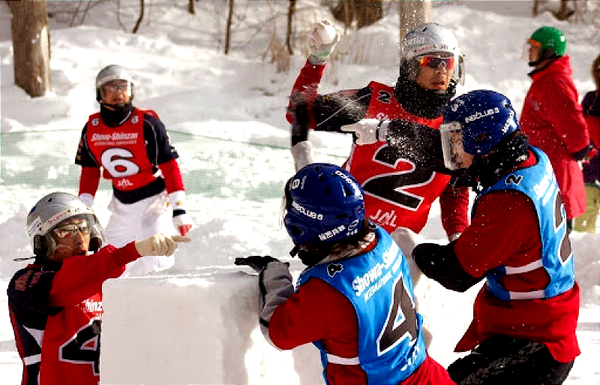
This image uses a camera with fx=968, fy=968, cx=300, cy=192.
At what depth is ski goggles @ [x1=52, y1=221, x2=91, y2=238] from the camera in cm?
402

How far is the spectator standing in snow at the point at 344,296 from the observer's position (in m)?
3.20

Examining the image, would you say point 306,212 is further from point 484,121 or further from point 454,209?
point 454,209

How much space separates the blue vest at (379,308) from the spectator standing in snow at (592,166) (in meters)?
4.92

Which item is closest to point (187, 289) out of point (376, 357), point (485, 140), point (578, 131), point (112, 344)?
point (112, 344)

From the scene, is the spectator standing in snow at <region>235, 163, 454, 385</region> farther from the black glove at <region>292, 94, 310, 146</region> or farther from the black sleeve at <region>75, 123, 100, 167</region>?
the black sleeve at <region>75, 123, 100, 167</region>

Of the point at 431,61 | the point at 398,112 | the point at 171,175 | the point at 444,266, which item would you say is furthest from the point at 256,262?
the point at 171,175

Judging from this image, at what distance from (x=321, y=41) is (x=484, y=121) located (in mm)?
1241

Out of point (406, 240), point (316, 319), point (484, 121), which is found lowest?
point (406, 240)

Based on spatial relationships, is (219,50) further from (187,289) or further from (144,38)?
(187,289)

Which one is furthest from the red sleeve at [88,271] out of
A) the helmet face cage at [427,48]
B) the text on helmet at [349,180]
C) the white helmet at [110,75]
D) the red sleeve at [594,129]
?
the red sleeve at [594,129]

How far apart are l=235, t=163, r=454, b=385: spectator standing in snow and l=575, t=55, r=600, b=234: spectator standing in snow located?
4.95m

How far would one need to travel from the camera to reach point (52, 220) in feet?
13.2

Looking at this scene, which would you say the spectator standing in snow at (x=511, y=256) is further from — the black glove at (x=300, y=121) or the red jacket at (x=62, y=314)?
the red jacket at (x=62, y=314)

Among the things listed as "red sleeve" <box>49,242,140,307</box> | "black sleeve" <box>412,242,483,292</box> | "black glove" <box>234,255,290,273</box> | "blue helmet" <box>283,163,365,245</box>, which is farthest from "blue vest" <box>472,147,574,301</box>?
"red sleeve" <box>49,242,140,307</box>
